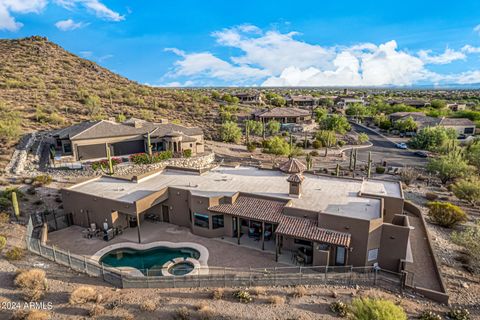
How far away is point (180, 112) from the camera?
79.6 m

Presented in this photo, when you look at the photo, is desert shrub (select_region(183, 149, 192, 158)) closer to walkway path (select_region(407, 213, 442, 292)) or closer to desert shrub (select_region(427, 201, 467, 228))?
walkway path (select_region(407, 213, 442, 292))

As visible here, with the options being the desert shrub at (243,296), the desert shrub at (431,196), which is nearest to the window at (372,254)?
the desert shrub at (243,296)

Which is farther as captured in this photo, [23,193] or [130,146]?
[130,146]

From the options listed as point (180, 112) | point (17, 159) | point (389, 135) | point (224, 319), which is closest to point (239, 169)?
point (224, 319)

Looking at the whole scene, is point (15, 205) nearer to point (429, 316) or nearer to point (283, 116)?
point (429, 316)

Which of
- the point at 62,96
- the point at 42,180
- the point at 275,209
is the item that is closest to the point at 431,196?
the point at 275,209

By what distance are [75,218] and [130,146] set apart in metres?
17.1

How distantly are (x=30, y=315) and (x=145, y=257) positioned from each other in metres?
8.61

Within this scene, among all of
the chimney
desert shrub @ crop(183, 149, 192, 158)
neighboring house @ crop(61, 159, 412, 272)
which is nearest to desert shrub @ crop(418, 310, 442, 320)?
neighboring house @ crop(61, 159, 412, 272)

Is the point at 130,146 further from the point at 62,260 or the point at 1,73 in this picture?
the point at 1,73

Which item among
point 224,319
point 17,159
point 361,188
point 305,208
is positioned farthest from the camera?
point 17,159

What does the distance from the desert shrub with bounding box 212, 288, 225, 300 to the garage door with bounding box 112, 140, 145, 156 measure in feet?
101

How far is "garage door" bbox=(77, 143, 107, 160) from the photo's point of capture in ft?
125

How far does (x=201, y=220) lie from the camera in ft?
80.1
